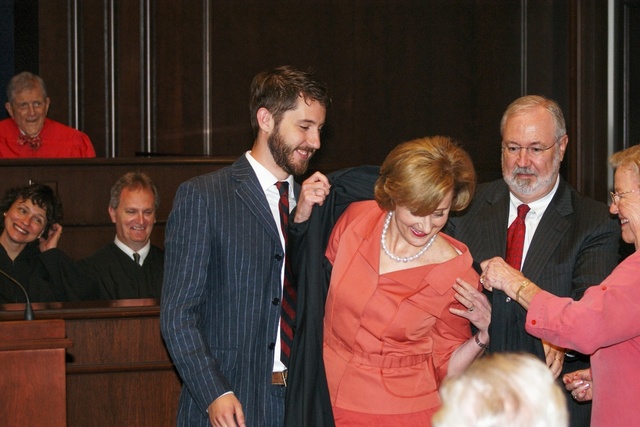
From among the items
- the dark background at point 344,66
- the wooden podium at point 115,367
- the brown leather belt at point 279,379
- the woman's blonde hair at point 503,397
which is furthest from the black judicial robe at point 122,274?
the woman's blonde hair at point 503,397

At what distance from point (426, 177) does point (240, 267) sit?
1.86ft

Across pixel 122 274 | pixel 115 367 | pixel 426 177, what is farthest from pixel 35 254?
pixel 426 177

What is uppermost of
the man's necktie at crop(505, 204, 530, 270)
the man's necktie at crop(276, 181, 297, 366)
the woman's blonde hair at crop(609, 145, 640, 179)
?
the woman's blonde hair at crop(609, 145, 640, 179)

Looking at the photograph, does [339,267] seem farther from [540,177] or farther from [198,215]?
[540,177]

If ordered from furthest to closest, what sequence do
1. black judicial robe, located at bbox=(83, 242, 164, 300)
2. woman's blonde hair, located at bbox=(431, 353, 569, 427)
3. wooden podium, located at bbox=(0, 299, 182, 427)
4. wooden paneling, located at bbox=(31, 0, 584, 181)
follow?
A: wooden paneling, located at bbox=(31, 0, 584, 181) → black judicial robe, located at bbox=(83, 242, 164, 300) → wooden podium, located at bbox=(0, 299, 182, 427) → woman's blonde hair, located at bbox=(431, 353, 569, 427)

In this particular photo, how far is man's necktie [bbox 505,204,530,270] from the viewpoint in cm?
330

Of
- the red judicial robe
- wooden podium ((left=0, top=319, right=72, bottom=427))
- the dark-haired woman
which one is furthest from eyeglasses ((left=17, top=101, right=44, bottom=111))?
wooden podium ((left=0, top=319, right=72, bottom=427))

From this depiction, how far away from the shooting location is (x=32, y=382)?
2.92 meters

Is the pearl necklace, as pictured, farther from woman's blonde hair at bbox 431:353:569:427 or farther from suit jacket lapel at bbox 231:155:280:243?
woman's blonde hair at bbox 431:353:569:427

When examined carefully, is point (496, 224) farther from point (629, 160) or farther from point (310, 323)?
point (310, 323)

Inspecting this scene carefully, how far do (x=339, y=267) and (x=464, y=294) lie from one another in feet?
1.17

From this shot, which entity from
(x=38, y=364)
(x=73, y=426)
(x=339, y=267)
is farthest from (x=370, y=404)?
(x=73, y=426)

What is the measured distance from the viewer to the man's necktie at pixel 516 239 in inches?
130

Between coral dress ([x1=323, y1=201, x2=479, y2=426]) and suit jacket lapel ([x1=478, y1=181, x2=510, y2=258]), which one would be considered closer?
coral dress ([x1=323, y1=201, x2=479, y2=426])
